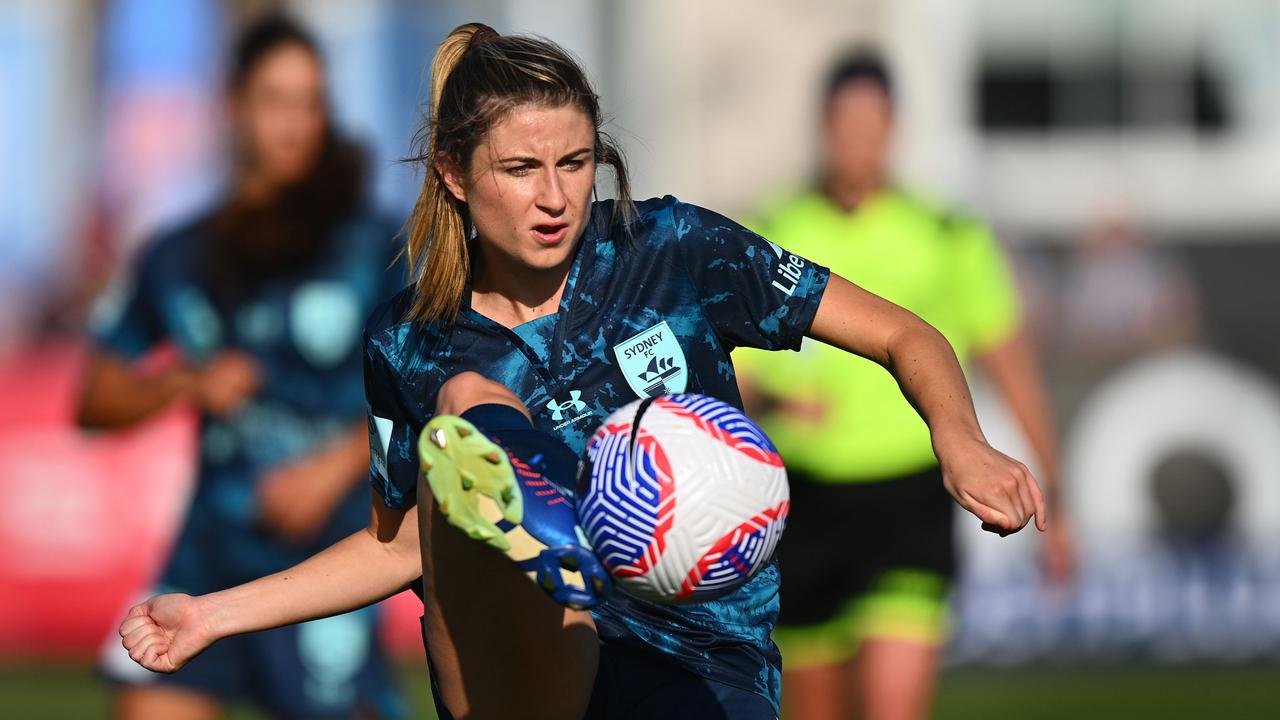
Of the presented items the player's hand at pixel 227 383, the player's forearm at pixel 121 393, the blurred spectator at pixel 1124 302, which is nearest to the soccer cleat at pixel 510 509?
the player's hand at pixel 227 383

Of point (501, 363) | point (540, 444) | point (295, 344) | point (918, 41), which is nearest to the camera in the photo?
point (540, 444)

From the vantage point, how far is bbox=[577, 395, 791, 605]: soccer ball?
3061mm

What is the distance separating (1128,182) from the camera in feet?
41.3

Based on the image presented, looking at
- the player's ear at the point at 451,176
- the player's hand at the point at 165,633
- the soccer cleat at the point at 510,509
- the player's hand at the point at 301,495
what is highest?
the player's ear at the point at 451,176

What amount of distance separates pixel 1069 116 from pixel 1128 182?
662mm

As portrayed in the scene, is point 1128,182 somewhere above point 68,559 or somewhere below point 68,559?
above

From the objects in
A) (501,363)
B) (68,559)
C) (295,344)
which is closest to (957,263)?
(295,344)

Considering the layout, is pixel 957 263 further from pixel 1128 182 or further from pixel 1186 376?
pixel 1128 182

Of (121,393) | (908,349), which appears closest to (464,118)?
(908,349)

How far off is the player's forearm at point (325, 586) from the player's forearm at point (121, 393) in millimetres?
1892

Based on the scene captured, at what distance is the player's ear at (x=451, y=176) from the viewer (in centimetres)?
362

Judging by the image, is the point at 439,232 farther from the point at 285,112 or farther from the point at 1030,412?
the point at 1030,412

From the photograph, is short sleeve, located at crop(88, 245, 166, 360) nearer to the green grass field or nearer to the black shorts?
the black shorts

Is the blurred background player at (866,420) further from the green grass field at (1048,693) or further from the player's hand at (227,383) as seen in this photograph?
the green grass field at (1048,693)
